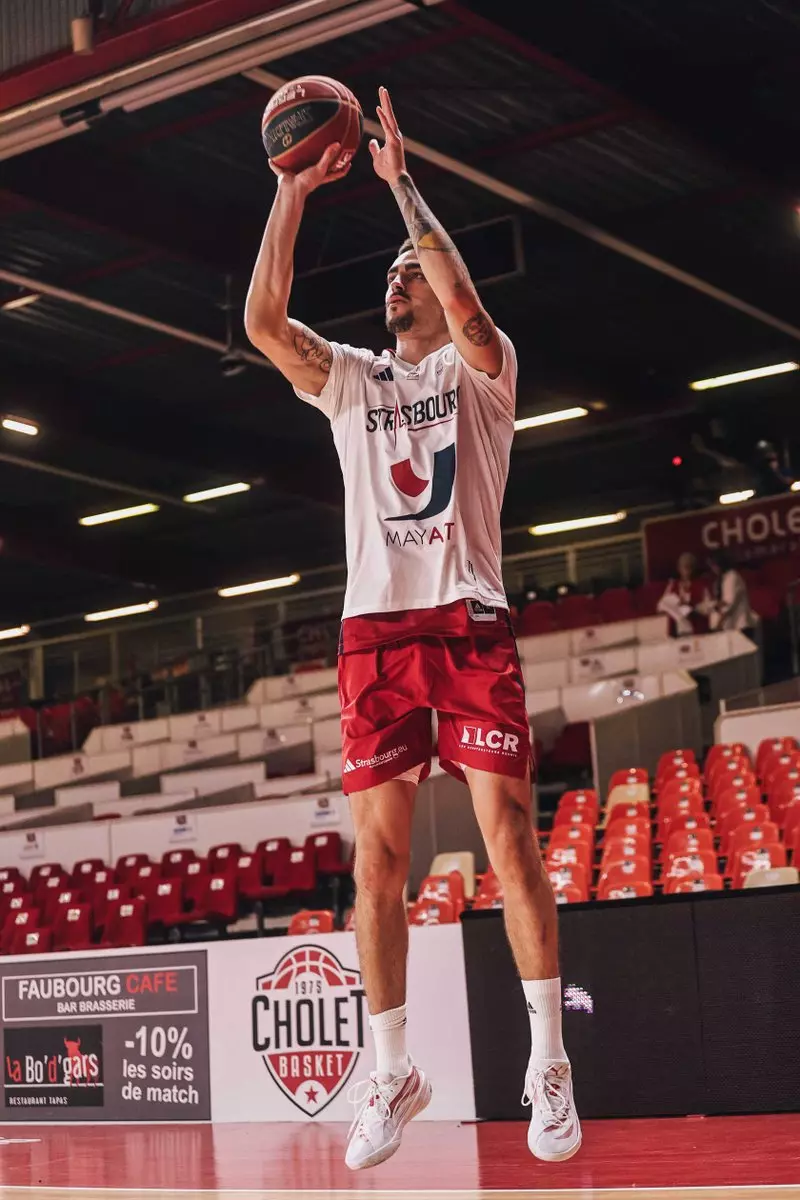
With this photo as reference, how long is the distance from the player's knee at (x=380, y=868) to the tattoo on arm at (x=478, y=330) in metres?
1.28

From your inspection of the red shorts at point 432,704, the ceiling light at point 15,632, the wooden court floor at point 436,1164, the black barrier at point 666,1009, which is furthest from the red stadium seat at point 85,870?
the ceiling light at point 15,632

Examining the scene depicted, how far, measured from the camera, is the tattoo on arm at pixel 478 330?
3.70 m

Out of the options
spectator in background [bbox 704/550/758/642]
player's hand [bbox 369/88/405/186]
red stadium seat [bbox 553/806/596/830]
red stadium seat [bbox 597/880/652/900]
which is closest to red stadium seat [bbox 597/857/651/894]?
red stadium seat [bbox 597/880/652/900]

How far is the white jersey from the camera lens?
375cm

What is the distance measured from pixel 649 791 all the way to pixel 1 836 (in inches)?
278

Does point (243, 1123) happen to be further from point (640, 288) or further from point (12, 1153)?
point (640, 288)

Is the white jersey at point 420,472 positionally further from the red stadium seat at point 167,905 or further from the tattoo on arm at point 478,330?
the red stadium seat at point 167,905

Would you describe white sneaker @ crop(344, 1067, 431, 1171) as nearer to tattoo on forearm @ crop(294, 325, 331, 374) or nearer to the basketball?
tattoo on forearm @ crop(294, 325, 331, 374)

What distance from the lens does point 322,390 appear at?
3992mm

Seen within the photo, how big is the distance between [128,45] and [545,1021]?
7534 mm

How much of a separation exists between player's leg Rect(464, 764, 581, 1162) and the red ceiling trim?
647cm

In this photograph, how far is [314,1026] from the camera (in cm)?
657

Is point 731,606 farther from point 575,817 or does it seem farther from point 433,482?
point 433,482

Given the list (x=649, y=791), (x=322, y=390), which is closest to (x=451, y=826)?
(x=649, y=791)
